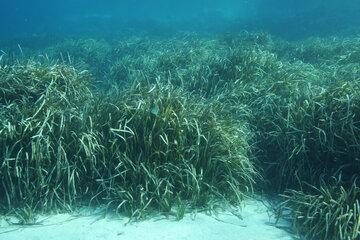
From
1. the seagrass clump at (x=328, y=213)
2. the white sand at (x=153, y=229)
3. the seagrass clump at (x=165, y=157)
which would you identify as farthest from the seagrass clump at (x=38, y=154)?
the seagrass clump at (x=328, y=213)

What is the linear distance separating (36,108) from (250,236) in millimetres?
3289

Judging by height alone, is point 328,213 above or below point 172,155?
below

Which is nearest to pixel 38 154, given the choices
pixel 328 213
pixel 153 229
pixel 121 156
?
pixel 121 156

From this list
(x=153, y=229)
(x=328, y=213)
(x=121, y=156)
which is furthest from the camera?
(x=121, y=156)

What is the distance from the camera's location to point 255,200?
596cm

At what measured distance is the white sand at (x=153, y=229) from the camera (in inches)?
195

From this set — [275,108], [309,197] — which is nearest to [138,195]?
[309,197]

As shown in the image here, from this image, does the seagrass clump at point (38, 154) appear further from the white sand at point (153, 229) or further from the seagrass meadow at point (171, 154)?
the white sand at point (153, 229)

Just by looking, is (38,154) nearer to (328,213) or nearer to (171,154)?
(171,154)

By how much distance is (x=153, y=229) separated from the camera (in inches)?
201

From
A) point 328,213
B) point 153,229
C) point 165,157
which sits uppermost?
point 165,157

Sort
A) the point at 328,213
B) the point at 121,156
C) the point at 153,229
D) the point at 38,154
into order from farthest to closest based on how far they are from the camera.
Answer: the point at 121,156 → the point at 38,154 → the point at 153,229 → the point at 328,213

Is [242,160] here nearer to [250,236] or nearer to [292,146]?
[292,146]

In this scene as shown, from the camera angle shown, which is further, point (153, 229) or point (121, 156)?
point (121, 156)
